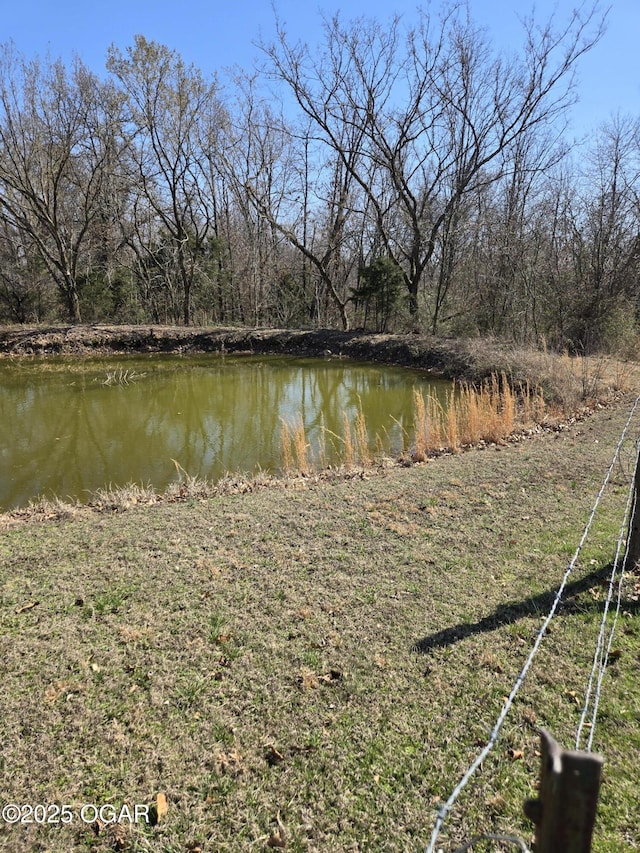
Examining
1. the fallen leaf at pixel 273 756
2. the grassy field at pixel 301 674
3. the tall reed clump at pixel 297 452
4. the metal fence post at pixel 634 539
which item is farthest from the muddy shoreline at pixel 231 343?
the fallen leaf at pixel 273 756

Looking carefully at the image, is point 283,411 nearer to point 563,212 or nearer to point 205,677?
point 205,677

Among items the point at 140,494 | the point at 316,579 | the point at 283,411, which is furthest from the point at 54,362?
the point at 316,579

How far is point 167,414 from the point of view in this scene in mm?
11977

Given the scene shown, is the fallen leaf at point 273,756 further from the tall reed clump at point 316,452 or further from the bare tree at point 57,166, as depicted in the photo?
the bare tree at point 57,166

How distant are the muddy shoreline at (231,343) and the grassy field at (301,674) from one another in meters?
13.3

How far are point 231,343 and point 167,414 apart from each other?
446 inches

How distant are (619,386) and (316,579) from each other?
11047 mm

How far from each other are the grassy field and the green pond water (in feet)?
9.32

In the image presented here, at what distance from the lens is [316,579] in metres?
4.20

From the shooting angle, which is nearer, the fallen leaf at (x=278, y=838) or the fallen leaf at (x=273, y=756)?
the fallen leaf at (x=278, y=838)

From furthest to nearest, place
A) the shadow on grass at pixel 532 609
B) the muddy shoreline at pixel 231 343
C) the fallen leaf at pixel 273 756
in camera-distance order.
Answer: the muddy shoreline at pixel 231 343, the shadow on grass at pixel 532 609, the fallen leaf at pixel 273 756

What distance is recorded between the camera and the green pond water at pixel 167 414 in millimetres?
8172

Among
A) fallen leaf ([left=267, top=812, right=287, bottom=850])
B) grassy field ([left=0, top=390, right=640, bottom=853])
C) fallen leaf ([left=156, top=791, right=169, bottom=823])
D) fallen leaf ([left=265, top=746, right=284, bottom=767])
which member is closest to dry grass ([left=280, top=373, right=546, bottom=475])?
grassy field ([left=0, top=390, right=640, bottom=853])

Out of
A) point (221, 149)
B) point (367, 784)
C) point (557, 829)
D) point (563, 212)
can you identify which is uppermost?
point (221, 149)
